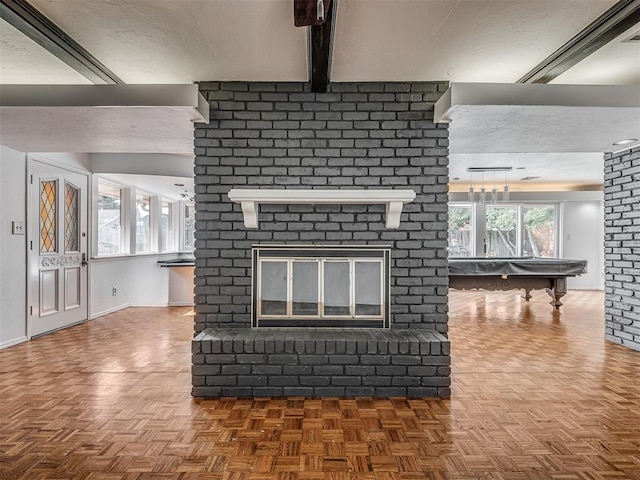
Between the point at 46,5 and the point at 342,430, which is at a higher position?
the point at 46,5

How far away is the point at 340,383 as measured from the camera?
2.70 meters

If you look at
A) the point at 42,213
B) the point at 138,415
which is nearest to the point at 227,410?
the point at 138,415

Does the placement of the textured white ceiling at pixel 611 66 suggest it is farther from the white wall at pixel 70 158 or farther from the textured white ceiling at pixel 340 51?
the white wall at pixel 70 158

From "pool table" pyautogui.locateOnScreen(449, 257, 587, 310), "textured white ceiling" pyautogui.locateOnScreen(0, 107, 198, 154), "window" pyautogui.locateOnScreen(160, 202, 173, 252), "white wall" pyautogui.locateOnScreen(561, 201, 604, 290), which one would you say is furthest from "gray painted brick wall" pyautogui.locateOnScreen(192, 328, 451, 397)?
"white wall" pyautogui.locateOnScreen(561, 201, 604, 290)

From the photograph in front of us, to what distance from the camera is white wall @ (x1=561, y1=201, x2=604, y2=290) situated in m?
8.76

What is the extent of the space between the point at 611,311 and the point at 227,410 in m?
4.28

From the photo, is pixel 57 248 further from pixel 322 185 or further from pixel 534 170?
pixel 534 170

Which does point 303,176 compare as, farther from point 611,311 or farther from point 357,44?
point 611,311

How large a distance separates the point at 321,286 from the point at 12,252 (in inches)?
134

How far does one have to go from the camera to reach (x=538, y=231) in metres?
9.07

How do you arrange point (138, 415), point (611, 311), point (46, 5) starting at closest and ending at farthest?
point (46, 5), point (138, 415), point (611, 311)

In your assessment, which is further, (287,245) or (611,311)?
(611,311)

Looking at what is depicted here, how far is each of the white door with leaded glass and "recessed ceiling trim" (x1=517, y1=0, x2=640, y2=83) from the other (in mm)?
5121

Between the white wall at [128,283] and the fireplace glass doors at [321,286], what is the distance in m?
3.53
